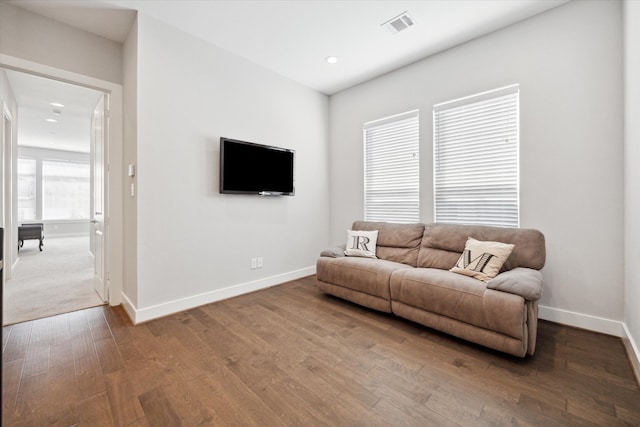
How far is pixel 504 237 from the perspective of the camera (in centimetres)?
275

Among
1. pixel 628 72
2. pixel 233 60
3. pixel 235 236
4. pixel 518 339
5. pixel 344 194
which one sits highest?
pixel 233 60

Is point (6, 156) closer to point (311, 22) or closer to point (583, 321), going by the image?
point (311, 22)

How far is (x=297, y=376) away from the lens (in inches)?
76.9

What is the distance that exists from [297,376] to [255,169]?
94.5 inches

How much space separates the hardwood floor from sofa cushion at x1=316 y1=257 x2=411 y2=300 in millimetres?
360

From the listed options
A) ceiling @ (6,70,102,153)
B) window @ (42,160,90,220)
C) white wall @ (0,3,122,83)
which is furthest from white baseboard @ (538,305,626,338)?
window @ (42,160,90,220)

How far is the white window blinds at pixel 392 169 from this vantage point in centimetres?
374

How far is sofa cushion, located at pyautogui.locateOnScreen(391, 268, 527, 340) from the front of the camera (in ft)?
6.78

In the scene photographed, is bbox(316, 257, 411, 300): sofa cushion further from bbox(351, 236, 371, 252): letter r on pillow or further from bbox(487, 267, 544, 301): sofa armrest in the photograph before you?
bbox(487, 267, 544, 301): sofa armrest

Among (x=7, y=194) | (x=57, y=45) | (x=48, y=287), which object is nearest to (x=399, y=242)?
(x=57, y=45)

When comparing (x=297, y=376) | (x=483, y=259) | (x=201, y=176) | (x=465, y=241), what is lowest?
(x=297, y=376)

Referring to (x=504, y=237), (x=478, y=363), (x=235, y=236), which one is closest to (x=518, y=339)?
(x=478, y=363)

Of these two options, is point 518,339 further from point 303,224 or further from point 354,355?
point 303,224

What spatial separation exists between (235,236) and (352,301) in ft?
5.11
